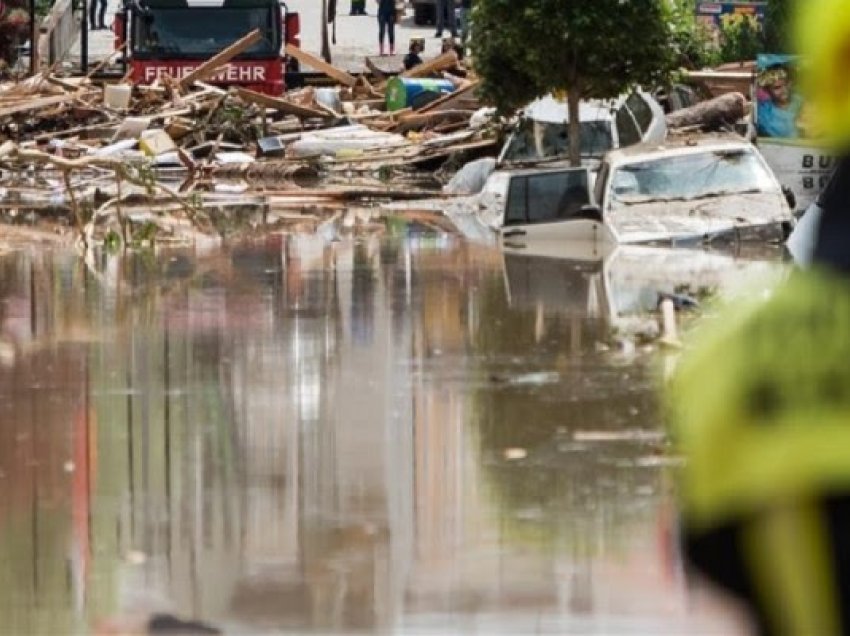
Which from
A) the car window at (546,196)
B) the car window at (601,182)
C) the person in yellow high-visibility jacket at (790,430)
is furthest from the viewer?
the car window at (546,196)

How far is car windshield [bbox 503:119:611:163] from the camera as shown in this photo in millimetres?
33688

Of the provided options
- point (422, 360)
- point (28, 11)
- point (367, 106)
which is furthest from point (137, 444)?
point (28, 11)

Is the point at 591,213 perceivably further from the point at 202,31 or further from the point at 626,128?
the point at 202,31

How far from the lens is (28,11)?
Result: 5284 cm

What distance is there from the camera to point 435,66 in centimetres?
5100

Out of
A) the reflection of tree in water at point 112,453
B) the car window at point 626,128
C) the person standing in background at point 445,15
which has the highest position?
the person standing in background at point 445,15

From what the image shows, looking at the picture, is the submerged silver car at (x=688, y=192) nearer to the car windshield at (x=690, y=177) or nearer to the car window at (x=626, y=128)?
the car windshield at (x=690, y=177)

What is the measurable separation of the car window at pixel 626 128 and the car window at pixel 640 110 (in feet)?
0.32

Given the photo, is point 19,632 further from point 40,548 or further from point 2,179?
point 2,179

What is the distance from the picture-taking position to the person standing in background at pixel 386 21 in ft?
199

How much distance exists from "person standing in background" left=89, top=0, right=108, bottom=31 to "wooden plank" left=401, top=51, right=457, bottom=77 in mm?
16165

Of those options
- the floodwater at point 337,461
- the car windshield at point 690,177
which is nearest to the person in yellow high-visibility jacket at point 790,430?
the floodwater at point 337,461

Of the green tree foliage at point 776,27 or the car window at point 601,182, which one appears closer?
the car window at point 601,182

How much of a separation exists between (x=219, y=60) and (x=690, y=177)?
20957 millimetres
